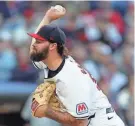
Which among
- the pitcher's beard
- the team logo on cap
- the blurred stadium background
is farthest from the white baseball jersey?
the blurred stadium background

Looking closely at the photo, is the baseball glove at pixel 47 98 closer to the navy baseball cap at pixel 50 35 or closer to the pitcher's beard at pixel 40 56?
the pitcher's beard at pixel 40 56

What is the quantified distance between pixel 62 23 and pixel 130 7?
1319mm

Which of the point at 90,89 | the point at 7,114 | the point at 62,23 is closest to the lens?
the point at 90,89

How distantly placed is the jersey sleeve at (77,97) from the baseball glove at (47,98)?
4.9 inches

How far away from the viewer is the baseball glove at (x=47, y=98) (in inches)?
202

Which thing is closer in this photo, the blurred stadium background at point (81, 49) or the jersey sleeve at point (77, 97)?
the jersey sleeve at point (77, 97)

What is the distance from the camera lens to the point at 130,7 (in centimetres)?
1073

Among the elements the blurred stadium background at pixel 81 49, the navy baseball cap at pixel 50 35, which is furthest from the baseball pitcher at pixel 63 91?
the blurred stadium background at pixel 81 49

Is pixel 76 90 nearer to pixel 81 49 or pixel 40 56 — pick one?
pixel 40 56

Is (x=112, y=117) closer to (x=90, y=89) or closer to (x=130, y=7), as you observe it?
(x=90, y=89)

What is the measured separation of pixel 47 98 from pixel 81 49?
4.16 meters

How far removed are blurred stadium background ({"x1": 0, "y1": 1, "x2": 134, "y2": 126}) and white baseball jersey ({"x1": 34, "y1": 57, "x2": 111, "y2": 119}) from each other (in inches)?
98.2

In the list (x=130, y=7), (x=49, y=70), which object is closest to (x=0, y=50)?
(x=130, y=7)

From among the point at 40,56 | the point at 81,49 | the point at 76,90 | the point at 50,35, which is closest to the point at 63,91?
the point at 76,90
